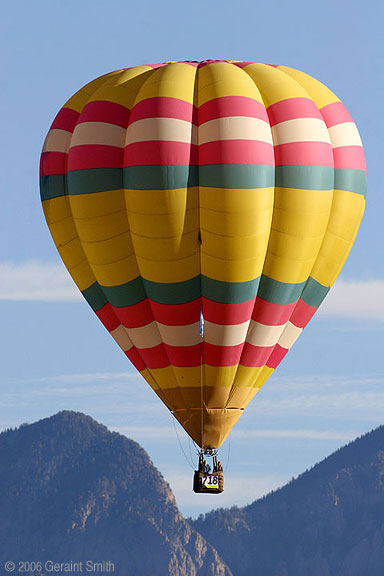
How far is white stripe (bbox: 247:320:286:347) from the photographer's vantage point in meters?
40.2

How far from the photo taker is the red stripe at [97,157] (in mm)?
38594

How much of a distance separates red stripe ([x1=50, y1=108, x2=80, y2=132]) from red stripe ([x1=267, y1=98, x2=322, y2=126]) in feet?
23.5

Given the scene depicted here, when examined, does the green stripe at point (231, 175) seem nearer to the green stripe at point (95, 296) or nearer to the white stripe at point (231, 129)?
the white stripe at point (231, 129)

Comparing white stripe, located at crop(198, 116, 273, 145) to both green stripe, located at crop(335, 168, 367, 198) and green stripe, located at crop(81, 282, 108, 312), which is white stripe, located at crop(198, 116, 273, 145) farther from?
green stripe, located at crop(81, 282, 108, 312)

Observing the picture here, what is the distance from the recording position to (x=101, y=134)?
1534 inches

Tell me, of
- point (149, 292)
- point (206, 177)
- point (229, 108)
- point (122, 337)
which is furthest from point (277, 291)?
point (229, 108)

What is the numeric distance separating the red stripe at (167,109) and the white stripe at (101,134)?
1.02 meters

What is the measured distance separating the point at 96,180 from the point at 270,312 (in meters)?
7.35

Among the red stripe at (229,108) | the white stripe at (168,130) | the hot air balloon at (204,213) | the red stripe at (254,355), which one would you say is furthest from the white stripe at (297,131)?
the red stripe at (254,355)

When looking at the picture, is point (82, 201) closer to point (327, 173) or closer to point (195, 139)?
point (195, 139)

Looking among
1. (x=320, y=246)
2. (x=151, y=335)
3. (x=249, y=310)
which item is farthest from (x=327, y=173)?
(x=151, y=335)

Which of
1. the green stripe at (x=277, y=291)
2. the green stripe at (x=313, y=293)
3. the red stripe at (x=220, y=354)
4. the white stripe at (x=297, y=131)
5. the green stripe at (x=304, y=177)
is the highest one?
the white stripe at (x=297, y=131)

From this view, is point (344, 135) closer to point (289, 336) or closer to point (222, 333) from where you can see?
point (289, 336)

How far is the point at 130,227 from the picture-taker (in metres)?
38.3
